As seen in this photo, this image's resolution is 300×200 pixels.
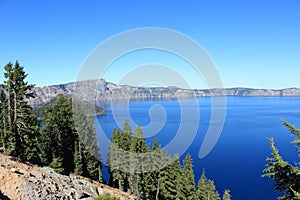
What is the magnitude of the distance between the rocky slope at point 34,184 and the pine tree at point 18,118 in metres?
1.41

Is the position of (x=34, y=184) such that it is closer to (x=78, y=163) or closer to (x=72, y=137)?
(x=78, y=163)

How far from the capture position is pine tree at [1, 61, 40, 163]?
23453 mm

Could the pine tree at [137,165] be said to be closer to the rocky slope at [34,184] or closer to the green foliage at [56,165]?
the rocky slope at [34,184]

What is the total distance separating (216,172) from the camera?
6475cm

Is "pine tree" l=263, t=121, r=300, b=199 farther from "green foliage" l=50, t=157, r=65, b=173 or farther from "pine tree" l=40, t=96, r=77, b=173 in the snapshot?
"pine tree" l=40, t=96, r=77, b=173

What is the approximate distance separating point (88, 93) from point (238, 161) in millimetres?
48059

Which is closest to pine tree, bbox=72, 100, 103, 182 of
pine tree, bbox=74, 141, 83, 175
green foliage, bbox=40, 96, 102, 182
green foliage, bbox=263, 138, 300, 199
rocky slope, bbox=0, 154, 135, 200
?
green foliage, bbox=40, 96, 102, 182

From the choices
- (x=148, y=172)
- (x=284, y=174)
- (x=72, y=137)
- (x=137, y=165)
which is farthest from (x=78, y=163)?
(x=284, y=174)

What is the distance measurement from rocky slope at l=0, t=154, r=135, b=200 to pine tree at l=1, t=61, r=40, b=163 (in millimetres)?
1410

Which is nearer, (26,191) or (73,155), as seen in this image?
(26,191)

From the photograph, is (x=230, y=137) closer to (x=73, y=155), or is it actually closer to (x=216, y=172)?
(x=216, y=172)

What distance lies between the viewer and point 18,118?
24391 millimetres

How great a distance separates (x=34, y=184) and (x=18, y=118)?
7.96m

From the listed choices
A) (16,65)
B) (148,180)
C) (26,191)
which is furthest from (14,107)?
(148,180)
